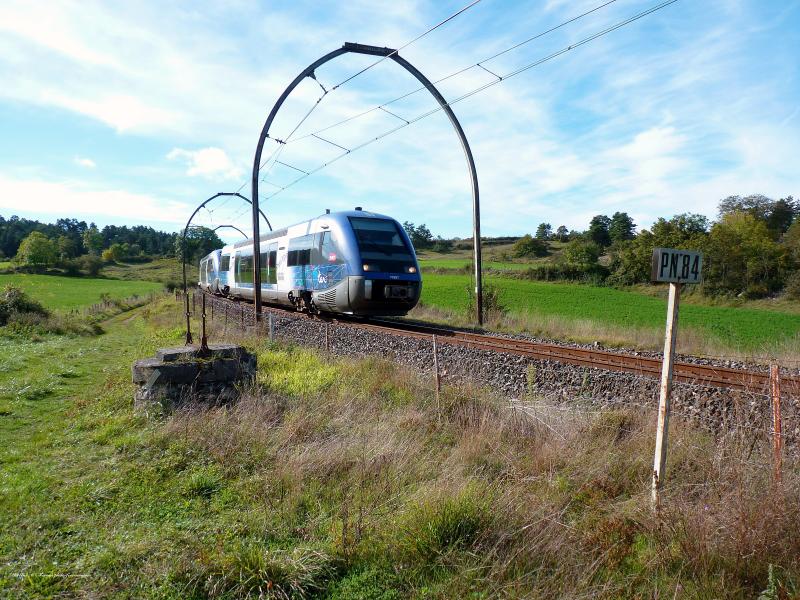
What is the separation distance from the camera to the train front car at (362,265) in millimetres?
13859

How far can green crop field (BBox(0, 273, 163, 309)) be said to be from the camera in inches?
1817

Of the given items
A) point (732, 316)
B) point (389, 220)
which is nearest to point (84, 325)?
point (389, 220)

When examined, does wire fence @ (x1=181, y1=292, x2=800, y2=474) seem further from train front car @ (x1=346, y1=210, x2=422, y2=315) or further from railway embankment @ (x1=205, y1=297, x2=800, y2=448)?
train front car @ (x1=346, y1=210, x2=422, y2=315)

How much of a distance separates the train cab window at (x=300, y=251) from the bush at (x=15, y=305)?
1474 cm

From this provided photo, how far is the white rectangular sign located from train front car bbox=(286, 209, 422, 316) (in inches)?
392

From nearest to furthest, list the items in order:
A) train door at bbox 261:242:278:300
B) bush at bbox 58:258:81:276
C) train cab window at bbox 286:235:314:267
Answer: train cab window at bbox 286:235:314:267 → train door at bbox 261:242:278:300 → bush at bbox 58:258:81:276

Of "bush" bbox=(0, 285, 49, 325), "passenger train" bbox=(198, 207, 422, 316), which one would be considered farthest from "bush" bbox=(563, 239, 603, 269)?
"bush" bbox=(0, 285, 49, 325)

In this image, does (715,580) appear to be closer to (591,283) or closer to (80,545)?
(80,545)

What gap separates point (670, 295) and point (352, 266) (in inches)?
404

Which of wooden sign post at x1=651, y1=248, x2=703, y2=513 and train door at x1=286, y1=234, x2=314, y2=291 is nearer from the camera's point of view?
wooden sign post at x1=651, y1=248, x2=703, y2=513

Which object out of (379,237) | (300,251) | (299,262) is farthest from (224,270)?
(379,237)

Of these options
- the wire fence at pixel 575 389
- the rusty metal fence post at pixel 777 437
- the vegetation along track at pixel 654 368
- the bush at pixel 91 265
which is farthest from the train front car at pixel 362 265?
the bush at pixel 91 265

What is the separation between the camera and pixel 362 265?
13.8 metres

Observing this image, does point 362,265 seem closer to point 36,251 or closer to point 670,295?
point 670,295
